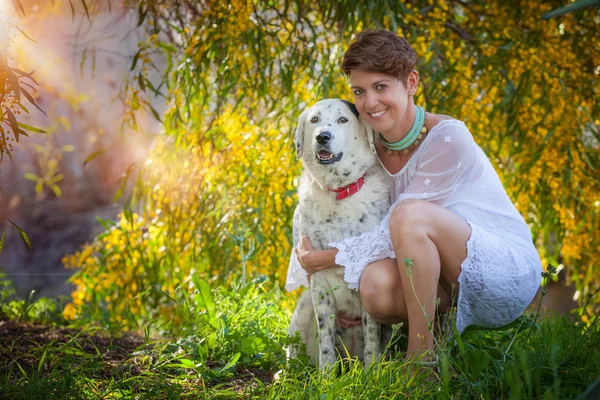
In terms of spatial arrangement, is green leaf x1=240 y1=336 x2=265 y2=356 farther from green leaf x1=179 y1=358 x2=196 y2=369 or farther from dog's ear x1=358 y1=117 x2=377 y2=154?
dog's ear x1=358 y1=117 x2=377 y2=154

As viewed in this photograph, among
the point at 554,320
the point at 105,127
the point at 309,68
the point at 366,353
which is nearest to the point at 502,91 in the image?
the point at 309,68

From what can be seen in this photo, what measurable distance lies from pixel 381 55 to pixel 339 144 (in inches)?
14.0

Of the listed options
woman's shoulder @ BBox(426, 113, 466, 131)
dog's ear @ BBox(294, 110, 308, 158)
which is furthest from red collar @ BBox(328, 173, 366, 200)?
woman's shoulder @ BBox(426, 113, 466, 131)

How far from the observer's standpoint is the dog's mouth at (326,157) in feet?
7.62

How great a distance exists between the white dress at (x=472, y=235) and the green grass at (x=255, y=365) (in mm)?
120

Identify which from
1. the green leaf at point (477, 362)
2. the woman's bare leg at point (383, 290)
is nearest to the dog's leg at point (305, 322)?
the woman's bare leg at point (383, 290)

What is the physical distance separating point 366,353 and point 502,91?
77.0 inches

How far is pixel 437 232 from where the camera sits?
2.08 m

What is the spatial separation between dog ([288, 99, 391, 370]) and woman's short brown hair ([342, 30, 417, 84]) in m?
0.20

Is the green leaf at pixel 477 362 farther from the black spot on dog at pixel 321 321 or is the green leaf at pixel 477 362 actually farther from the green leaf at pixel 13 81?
the green leaf at pixel 13 81

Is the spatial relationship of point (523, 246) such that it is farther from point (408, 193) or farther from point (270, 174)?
point (270, 174)

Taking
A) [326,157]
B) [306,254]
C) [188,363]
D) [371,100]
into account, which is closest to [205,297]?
[188,363]

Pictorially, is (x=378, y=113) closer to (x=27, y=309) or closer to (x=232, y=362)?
(x=232, y=362)

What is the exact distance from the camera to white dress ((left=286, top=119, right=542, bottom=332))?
2143mm
